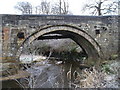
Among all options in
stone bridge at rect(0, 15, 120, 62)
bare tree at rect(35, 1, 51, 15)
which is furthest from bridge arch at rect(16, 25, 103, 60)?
bare tree at rect(35, 1, 51, 15)

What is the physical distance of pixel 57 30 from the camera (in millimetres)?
11125

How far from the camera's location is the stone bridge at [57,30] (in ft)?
33.0

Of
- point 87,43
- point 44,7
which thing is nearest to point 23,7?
point 44,7

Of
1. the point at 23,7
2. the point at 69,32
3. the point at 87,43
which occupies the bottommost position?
the point at 87,43

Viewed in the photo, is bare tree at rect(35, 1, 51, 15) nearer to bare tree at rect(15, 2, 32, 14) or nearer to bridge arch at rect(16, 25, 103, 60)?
bare tree at rect(15, 2, 32, 14)

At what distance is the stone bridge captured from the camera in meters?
10.1

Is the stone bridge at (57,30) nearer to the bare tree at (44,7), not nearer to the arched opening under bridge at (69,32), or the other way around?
the arched opening under bridge at (69,32)

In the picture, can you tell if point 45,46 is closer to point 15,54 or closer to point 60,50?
point 60,50

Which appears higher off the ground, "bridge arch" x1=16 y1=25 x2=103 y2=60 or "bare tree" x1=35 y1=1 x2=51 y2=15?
"bare tree" x1=35 y1=1 x2=51 y2=15

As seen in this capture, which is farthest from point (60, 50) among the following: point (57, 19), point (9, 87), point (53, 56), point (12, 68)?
point (9, 87)

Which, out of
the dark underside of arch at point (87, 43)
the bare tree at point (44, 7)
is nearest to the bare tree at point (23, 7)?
the bare tree at point (44, 7)

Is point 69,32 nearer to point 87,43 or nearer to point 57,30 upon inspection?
point 57,30

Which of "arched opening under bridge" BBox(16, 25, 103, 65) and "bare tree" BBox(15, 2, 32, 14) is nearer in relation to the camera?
"arched opening under bridge" BBox(16, 25, 103, 65)

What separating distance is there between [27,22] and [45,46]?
900cm
